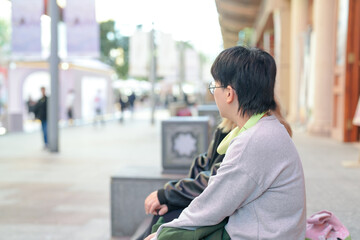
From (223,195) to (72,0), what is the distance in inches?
426

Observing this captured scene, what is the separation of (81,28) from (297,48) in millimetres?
6336

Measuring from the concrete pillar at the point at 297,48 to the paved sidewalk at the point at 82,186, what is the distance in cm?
219

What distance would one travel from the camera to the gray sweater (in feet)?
5.66

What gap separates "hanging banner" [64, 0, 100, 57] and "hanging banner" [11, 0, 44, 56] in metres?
0.73

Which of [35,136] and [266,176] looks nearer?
[266,176]

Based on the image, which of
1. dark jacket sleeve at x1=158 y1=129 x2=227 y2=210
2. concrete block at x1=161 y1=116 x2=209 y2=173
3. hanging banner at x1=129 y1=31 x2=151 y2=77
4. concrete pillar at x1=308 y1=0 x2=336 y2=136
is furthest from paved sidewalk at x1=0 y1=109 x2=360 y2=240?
hanging banner at x1=129 y1=31 x2=151 y2=77

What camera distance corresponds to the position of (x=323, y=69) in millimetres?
10766

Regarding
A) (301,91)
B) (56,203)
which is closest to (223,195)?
(56,203)

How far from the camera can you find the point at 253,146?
68.1 inches

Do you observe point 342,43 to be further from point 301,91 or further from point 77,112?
point 77,112

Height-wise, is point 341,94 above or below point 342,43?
below

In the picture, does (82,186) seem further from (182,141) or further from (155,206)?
(155,206)

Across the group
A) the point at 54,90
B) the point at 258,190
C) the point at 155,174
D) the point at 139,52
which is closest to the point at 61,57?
the point at 54,90

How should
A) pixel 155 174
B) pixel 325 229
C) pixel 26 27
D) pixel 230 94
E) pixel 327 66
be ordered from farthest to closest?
pixel 26 27 → pixel 327 66 → pixel 155 174 → pixel 325 229 → pixel 230 94
